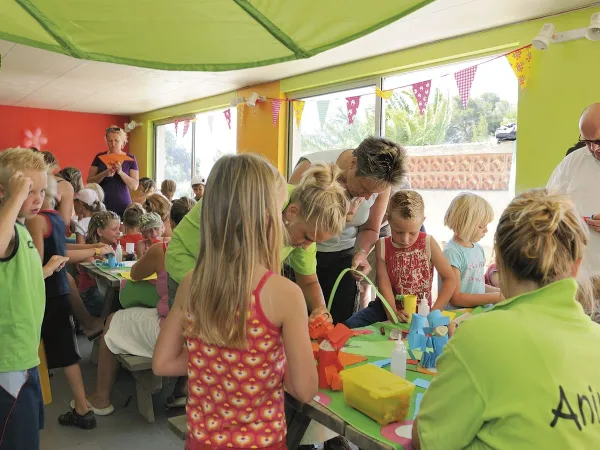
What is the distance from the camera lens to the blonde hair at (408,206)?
8.67ft

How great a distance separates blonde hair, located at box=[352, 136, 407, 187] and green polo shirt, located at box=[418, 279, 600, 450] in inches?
49.6

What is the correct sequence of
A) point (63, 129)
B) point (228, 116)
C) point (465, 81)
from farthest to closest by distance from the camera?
point (63, 129) < point (228, 116) < point (465, 81)

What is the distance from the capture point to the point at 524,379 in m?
1.03

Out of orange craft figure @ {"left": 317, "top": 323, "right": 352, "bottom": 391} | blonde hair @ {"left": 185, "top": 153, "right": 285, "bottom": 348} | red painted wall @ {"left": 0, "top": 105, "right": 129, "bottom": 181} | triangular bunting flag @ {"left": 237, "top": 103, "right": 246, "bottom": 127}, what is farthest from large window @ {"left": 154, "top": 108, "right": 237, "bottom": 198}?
blonde hair @ {"left": 185, "top": 153, "right": 285, "bottom": 348}

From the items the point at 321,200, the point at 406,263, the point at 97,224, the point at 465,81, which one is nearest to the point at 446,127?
the point at 465,81

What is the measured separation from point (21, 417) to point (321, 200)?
1447 mm

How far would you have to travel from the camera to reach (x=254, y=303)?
1400mm

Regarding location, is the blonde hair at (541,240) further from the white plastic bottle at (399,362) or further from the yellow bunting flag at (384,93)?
the yellow bunting flag at (384,93)

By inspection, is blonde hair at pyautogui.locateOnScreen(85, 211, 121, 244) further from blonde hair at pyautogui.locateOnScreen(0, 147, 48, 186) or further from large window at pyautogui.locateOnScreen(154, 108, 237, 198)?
large window at pyautogui.locateOnScreen(154, 108, 237, 198)

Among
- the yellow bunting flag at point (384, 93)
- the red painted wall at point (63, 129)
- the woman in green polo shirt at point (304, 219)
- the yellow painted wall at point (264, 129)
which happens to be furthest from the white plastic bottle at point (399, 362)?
the red painted wall at point (63, 129)

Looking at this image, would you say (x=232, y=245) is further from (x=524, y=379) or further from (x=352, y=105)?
(x=352, y=105)

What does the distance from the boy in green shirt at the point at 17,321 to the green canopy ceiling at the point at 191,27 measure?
81 cm

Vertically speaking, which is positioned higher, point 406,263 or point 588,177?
point 588,177

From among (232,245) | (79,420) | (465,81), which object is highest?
(465,81)
